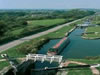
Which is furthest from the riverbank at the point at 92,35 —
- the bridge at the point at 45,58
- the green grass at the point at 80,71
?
the green grass at the point at 80,71

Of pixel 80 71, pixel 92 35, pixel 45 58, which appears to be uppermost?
pixel 80 71

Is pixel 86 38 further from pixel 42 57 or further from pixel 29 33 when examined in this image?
pixel 42 57

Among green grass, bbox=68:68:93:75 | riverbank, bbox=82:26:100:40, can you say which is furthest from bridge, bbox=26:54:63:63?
riverbank, bbox=82:26:100:40

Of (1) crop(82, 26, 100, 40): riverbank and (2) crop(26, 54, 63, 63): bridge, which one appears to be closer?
(2) crop(26, 54, 63, 63): bridge

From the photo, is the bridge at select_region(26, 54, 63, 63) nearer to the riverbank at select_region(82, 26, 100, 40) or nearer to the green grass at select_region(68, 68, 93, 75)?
the green grass at select_region(68, 68, 93, 75)

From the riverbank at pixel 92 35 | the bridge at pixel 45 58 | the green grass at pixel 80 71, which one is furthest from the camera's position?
the riverbank at pixel 92 35

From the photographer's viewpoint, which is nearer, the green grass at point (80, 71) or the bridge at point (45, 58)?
the green grass at point (80, 71)

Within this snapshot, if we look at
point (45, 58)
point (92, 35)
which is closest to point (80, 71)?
point (45, 58)

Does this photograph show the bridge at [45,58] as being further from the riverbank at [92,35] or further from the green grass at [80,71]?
the riverbank at [92,35]

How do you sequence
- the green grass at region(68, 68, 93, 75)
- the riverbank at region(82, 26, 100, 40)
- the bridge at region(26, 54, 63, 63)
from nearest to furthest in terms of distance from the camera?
the green grass at region(68, 68, 93, 75) < the bridge at region(26, 54, 63, 63) < the riverbank at region(82, 26, 100, 40)

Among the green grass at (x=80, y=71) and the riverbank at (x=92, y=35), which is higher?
the green grass at (x=80, y=71)

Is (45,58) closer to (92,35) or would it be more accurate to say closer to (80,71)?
(80,71)
